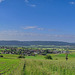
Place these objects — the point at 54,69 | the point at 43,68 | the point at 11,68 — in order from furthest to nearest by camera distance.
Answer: the point at 11,68, the point at 43,68, the point at 54,69

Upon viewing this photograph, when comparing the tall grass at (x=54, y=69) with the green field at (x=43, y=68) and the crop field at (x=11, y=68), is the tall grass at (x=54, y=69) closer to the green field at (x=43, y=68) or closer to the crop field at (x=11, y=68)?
the green field at (x=43, y=68)

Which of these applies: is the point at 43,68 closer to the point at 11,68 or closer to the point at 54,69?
the point at 54,69

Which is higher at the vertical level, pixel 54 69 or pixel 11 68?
pixel 54 69

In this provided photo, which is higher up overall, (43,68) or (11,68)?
(43,68)

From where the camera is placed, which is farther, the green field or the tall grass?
the green field

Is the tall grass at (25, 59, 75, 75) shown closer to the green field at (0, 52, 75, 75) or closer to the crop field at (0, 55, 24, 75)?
the green field at (0, 52, 75, 75)

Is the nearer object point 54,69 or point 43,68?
point 54,69

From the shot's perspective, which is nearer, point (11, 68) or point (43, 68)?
point (43, 68)

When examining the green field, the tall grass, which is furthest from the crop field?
the tall grass

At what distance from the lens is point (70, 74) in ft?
73.3

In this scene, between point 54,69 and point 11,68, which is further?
point 11,68

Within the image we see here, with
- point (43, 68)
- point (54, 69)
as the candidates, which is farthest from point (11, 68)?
point (54, 69)

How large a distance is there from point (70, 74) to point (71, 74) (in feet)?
0.57

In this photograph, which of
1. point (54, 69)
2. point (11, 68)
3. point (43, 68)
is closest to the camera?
point (54, 69)
